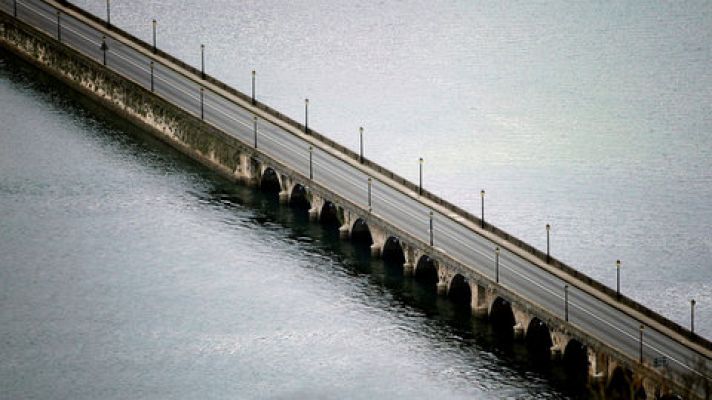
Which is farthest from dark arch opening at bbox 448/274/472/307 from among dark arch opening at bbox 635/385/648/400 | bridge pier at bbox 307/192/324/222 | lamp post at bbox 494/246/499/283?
dark arch opening at bbox 635/385/648/400

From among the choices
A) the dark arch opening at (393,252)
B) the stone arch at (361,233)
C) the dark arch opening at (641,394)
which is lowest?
the dark arch opening at (641,394)

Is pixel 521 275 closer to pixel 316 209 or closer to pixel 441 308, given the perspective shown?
pixel 441 308

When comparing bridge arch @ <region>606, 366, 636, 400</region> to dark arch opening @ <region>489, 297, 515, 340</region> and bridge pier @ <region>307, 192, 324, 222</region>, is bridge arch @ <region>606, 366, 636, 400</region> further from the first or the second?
bridge pier @ <region>307, 192, 324, 222</region>

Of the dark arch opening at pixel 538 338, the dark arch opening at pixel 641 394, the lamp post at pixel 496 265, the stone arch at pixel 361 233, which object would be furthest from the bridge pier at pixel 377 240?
the dark arch opening at pixel 641 394

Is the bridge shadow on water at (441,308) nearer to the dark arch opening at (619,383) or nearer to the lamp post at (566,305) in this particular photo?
the dark arch opening at (619,383)

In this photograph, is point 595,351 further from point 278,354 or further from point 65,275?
point 65,275

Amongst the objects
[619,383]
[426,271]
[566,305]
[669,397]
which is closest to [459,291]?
[426,271]

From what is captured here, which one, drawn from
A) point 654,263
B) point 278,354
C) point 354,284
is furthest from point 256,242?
point 654,263
